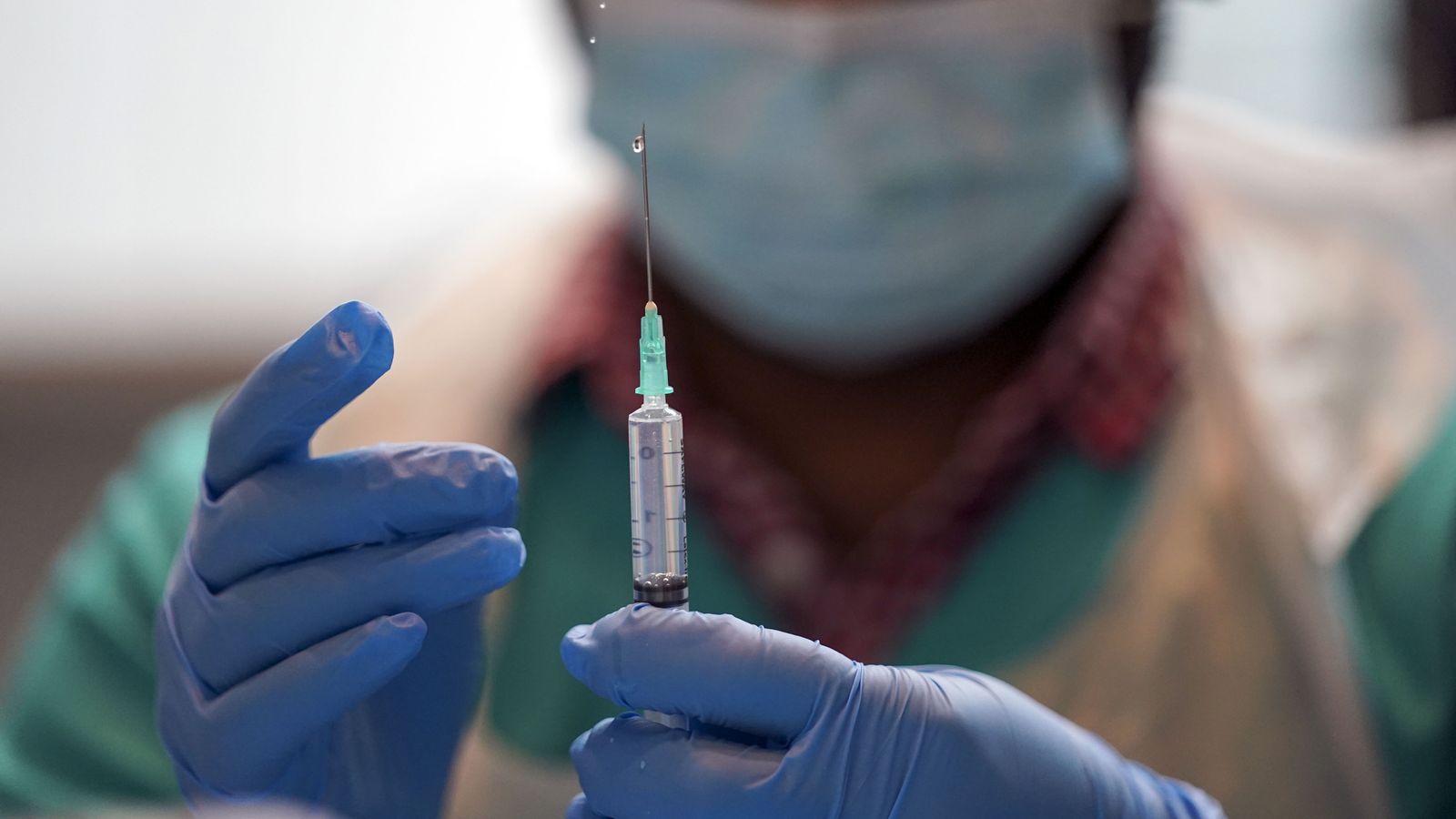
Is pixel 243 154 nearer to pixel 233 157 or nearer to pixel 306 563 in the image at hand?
pixel 233 157

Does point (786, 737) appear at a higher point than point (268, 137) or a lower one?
lower

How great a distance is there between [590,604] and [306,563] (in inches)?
17.9

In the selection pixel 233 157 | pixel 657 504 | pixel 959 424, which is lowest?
pixel 959 424

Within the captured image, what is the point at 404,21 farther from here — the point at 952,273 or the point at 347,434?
the point at 952,273

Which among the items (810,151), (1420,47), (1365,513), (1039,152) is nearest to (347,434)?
(810,151)

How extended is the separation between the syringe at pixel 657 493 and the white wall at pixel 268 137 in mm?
1015

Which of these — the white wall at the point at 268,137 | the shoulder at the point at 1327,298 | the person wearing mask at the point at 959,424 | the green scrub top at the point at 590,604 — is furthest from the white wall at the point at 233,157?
the shoulder at the point at 1327,298

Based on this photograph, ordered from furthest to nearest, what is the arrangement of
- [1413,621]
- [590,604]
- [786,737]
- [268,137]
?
[268,137] → [590,604] → [1413,621] → [786,737]

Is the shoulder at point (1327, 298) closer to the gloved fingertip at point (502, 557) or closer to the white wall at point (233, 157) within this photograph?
the gloved fingertip at point (502, 557)

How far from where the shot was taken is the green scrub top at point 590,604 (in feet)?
3.01

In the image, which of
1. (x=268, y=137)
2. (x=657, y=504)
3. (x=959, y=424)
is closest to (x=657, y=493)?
(x=657, y=504)

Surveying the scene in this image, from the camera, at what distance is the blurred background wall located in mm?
1663

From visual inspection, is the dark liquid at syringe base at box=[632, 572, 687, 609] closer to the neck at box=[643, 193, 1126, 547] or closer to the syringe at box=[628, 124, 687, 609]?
the syringe at box=[628, 124, 687, 609]

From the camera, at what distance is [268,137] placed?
1.78 m
